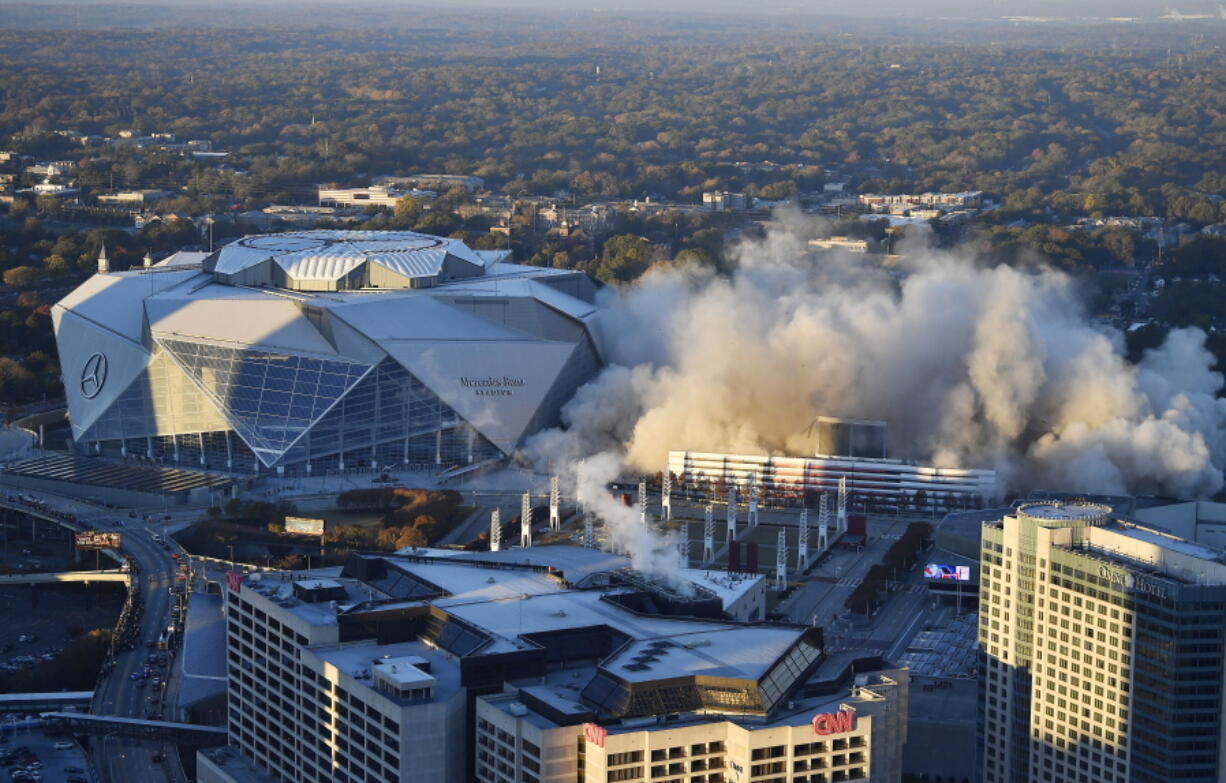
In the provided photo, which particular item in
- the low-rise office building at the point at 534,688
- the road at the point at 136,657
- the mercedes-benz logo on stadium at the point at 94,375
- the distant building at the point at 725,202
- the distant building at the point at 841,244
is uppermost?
the low-rise office building at the point at 534,688

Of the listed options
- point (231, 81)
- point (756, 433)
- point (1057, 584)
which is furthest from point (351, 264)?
point (231, 81)

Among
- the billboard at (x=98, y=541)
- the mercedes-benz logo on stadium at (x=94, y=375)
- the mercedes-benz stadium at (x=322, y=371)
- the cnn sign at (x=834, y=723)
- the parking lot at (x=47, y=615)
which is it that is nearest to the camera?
the cnn sign at (x=834, y=723)

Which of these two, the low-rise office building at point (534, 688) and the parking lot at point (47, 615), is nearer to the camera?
the low-rise office building at point (534, 688)

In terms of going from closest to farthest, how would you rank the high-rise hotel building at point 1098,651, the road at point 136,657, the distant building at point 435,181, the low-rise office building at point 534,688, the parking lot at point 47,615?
1. the low-rise office building at point 534,688
2. the high-rise hotel building at point 1098,651
3. the road at point 136,657
4. the parking lot at point 47,615
5. the distant building at point 435,181

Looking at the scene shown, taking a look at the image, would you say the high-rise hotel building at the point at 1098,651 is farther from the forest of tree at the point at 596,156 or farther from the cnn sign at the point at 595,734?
the forest of tree at the point at 596,156

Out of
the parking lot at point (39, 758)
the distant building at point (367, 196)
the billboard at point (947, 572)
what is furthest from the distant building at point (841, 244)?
the parking lot at point (39, 758)

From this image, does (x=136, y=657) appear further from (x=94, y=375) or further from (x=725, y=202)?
(x=725, y=202)

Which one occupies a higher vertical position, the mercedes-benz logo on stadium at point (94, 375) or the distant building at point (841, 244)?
the mercedes-benz logo on stadium at point (94, 375)
